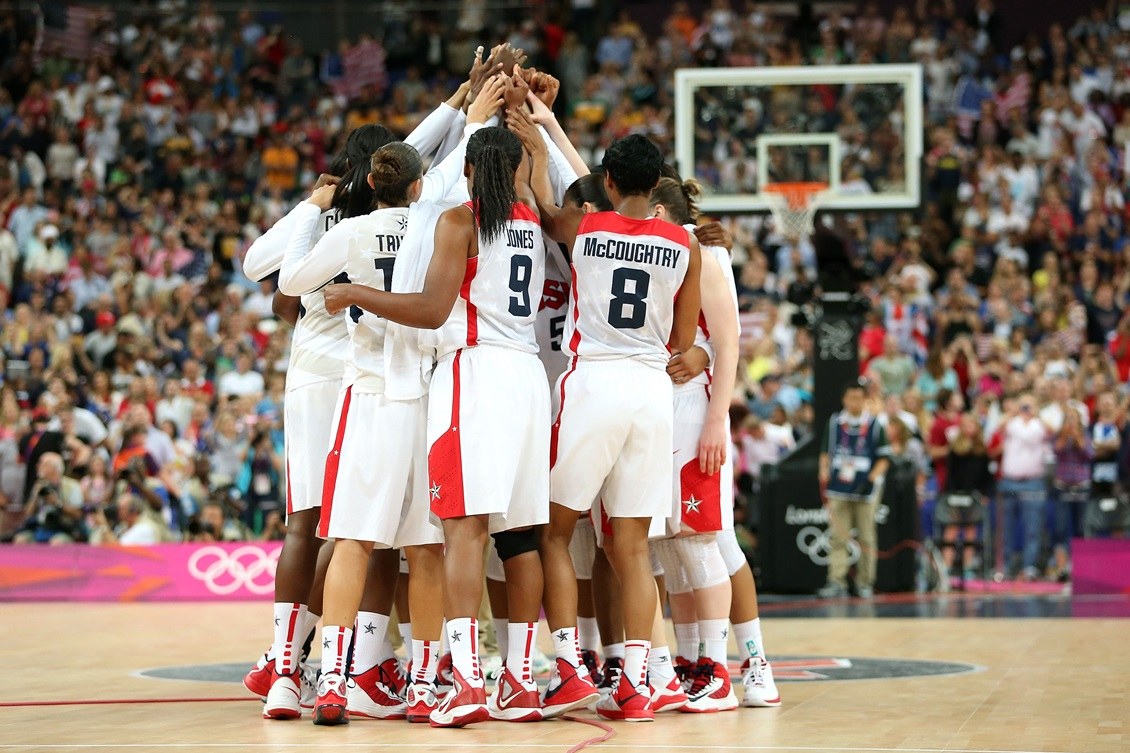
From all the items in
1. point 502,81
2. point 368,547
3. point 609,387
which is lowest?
point 368,547

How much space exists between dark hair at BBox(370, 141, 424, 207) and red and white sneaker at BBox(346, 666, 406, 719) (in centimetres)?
199

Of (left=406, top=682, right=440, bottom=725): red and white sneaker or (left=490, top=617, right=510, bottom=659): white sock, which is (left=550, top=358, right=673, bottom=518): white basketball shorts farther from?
(left=406, top=682, right=440, bottom=725): red and white sneaker

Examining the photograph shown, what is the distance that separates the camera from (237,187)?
22.9m

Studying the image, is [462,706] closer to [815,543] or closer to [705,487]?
[705,487]

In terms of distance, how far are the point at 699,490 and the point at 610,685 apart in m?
0.95

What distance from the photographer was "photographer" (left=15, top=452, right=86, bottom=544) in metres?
15.6

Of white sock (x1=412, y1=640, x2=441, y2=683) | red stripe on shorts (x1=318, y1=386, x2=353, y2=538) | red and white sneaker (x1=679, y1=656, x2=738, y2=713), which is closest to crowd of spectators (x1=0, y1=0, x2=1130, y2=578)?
red and white sneaker (x1=679, y1=656, x2=738, y2=713)

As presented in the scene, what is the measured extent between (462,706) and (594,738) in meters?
0.60

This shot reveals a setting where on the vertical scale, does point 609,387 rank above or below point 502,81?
below

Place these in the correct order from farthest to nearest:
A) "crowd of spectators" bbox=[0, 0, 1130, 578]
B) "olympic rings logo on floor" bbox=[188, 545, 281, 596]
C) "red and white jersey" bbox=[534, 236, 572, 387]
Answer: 1. "crowd of spectators" bbox=[0, 0, 1130, 578]
2. "olympic rings logo on floor" bbox=[188, 545, 281, 596]
3. "red and white jersey" bbox=[534, 236, 572, 387]

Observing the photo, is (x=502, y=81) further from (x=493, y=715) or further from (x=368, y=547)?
(x=493, y=715)

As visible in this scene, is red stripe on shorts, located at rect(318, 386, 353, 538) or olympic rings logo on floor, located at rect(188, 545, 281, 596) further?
olympic rings logo on floor, located at rect(188, 545, 281, 596)

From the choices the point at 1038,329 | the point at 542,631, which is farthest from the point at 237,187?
the point at 542,631

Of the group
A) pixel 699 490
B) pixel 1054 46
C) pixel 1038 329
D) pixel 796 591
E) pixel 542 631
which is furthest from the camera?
pixel 1054 46
